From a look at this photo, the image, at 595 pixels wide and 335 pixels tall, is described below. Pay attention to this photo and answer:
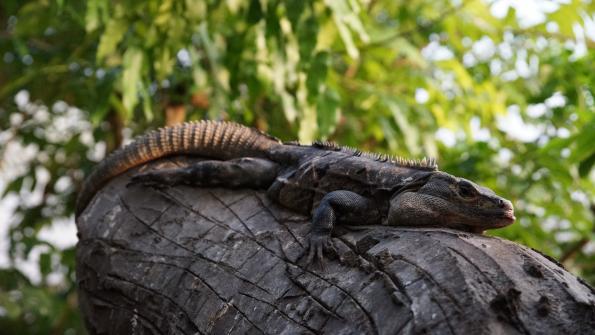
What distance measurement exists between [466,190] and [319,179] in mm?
958

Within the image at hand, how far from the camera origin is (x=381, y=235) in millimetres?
3816

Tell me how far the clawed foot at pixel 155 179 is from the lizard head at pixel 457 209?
5.23 feet

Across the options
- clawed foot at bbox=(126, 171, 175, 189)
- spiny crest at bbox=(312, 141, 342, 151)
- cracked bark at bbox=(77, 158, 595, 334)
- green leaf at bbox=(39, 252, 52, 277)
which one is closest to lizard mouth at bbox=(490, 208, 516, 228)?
cracked bark at bbox=(77, 158, 595, 334)

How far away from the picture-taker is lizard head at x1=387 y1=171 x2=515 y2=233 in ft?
13.2

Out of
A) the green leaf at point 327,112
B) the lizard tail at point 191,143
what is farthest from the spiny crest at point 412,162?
the green leaf at point 327,112

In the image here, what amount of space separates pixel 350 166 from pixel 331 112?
7.78ft

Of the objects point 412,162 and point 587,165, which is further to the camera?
point 587,165

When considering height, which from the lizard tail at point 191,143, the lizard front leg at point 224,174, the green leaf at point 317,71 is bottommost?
the lizard front leg at point 224,174

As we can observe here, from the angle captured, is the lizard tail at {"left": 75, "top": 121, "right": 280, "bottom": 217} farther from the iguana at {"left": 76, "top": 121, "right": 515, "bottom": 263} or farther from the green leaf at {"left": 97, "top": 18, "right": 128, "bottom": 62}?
the green leaf at {"left": 97, "top": 18, "right": 128, "bottom": 62}

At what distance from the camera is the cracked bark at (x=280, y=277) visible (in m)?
3.08

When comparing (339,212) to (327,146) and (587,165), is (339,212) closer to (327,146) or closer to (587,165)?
(327,146)

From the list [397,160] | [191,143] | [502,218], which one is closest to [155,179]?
[191,143]

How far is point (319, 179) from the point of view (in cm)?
472

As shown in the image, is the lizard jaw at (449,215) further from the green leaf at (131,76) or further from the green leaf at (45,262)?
the green leaf at (45,262)
